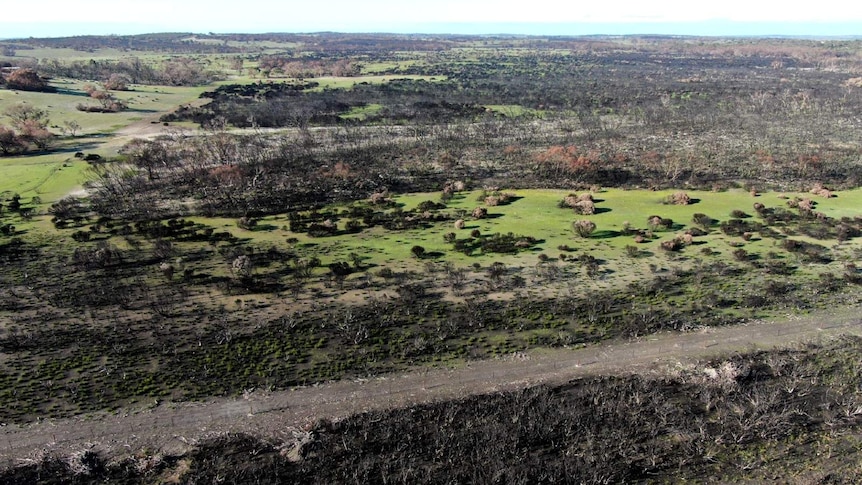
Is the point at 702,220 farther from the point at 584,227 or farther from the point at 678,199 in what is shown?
the point at 584,227

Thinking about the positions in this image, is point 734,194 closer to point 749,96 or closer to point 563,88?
point 749,96

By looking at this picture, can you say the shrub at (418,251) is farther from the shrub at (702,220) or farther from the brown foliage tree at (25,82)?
the brown foliage tree at (25,82)

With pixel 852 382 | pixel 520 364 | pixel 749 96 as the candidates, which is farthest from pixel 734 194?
pixel 749 96

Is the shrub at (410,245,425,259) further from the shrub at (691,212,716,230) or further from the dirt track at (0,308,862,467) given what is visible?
the shrub at (691,212,716,230)

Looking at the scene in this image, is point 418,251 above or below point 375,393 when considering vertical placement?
above

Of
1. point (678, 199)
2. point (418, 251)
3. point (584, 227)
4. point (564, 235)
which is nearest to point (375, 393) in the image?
point (418, 251)
